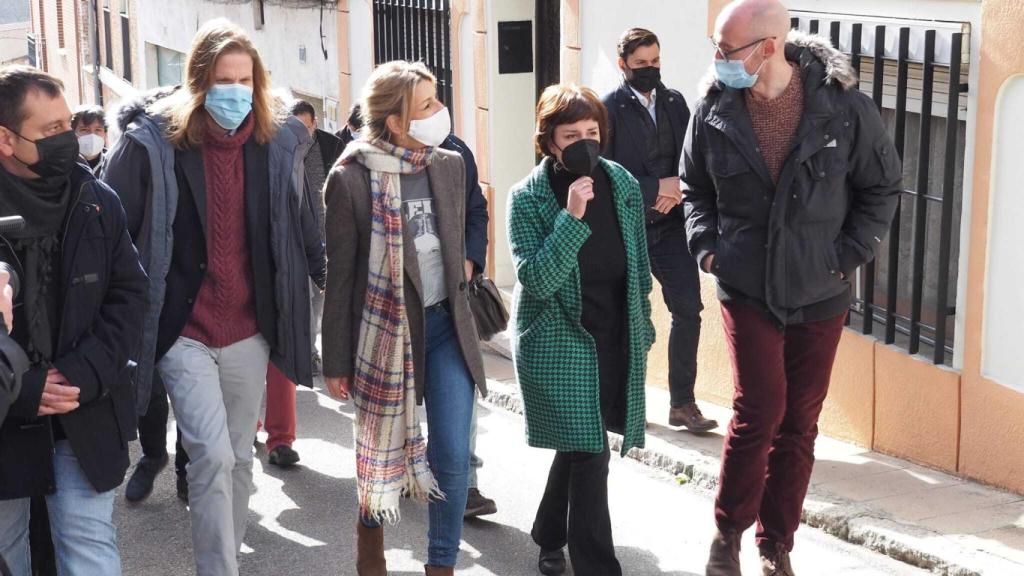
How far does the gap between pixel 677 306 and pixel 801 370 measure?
235cm

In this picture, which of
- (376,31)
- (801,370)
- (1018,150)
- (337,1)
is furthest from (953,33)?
(337,1)

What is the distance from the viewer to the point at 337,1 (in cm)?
1473

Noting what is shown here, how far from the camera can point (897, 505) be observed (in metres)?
6.34

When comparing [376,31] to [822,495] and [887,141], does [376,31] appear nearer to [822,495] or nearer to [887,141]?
[822,495]

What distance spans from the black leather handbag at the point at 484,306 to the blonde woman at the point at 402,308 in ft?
0.54

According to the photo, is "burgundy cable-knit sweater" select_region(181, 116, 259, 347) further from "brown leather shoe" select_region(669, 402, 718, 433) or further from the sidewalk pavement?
"brown leather shoe" select_region(669, 402, 718, 433)

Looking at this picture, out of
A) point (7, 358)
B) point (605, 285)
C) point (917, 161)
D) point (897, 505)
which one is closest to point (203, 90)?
point (605, 285)

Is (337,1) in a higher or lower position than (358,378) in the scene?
higher

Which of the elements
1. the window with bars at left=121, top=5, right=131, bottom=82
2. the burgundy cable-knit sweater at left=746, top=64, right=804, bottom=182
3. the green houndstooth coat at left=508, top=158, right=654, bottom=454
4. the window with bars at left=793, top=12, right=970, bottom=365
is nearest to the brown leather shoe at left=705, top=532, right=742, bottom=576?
the green houndstooth coat at left=508, top=158, right=654, bottom=454

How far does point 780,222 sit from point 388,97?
1401mm

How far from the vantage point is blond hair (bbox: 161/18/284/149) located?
5.24 m

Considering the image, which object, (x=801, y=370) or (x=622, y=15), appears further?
(x=622, y=15)

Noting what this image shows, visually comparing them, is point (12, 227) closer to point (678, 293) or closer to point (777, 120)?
point (777, 120)

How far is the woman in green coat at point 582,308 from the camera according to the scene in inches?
207
